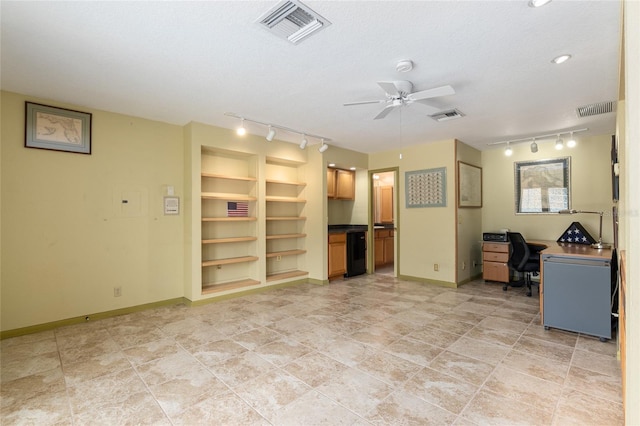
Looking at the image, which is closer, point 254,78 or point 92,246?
point 254,78

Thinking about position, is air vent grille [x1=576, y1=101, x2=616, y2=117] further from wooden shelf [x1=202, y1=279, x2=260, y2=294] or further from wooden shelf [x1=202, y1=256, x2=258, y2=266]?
wooden shelf [x1=202, y1=279, x2=260, y2=294]

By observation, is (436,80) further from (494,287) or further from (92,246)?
(92,246)

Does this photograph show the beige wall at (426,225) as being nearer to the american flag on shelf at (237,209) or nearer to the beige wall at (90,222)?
the american flag on shelf at (237,209)

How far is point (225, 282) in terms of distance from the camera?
5.02 metres

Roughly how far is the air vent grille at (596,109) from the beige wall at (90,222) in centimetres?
533

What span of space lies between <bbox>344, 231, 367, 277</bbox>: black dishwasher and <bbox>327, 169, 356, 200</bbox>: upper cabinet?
895mm

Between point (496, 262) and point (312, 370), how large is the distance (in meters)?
4.28

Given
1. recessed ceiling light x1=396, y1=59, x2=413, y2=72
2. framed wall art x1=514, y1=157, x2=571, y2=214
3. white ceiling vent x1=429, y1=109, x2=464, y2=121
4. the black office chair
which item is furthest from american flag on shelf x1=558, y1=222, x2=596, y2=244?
recessed ceiling light x1=396, y1=59, x2=413, y2=72

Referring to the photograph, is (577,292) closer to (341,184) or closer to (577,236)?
(577,236)

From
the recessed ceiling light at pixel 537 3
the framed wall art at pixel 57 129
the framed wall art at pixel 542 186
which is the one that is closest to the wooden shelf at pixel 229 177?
the framed wall art at pixel 57 129

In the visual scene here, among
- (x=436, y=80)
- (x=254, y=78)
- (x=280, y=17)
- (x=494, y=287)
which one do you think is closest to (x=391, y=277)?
(x=494, y=287)

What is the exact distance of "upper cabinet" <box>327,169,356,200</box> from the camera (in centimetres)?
639

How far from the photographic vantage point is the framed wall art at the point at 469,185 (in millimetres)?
5387

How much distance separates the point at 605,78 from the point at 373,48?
2339 mm
